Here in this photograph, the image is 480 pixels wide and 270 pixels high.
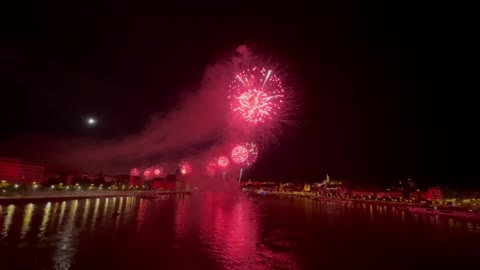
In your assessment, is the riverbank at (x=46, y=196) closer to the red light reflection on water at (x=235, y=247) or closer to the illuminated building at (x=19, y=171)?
the red light reflection on water at (x=235, y=247)

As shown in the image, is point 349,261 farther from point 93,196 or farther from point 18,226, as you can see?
point 93,196

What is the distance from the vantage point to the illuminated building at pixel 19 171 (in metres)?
112

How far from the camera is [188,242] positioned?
2361 cm

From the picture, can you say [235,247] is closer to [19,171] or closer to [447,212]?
[447,212]

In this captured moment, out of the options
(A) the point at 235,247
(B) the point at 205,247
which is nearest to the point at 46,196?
(B) the point at 205,247

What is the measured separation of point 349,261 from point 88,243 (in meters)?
18.2

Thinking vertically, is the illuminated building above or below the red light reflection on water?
above

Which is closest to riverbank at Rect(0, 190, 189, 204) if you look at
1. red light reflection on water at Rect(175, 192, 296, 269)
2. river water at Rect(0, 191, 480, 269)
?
river water at Rect(0, 191, 480, 269)

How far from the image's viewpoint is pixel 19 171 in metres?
120

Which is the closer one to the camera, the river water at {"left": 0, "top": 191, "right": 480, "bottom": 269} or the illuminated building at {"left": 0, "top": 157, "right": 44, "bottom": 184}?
the river water at {"left": 0, "top": 191, "right": 480, "bottom": 269}

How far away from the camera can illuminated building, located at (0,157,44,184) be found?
112 metres

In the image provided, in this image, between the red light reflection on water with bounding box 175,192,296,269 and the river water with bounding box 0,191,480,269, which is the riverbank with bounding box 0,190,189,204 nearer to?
the river water with bounding box 0,191,480,269

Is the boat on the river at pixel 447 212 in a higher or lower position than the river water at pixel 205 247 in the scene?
higher

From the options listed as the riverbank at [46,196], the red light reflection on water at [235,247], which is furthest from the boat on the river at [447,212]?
the riverbank at [46,196]
